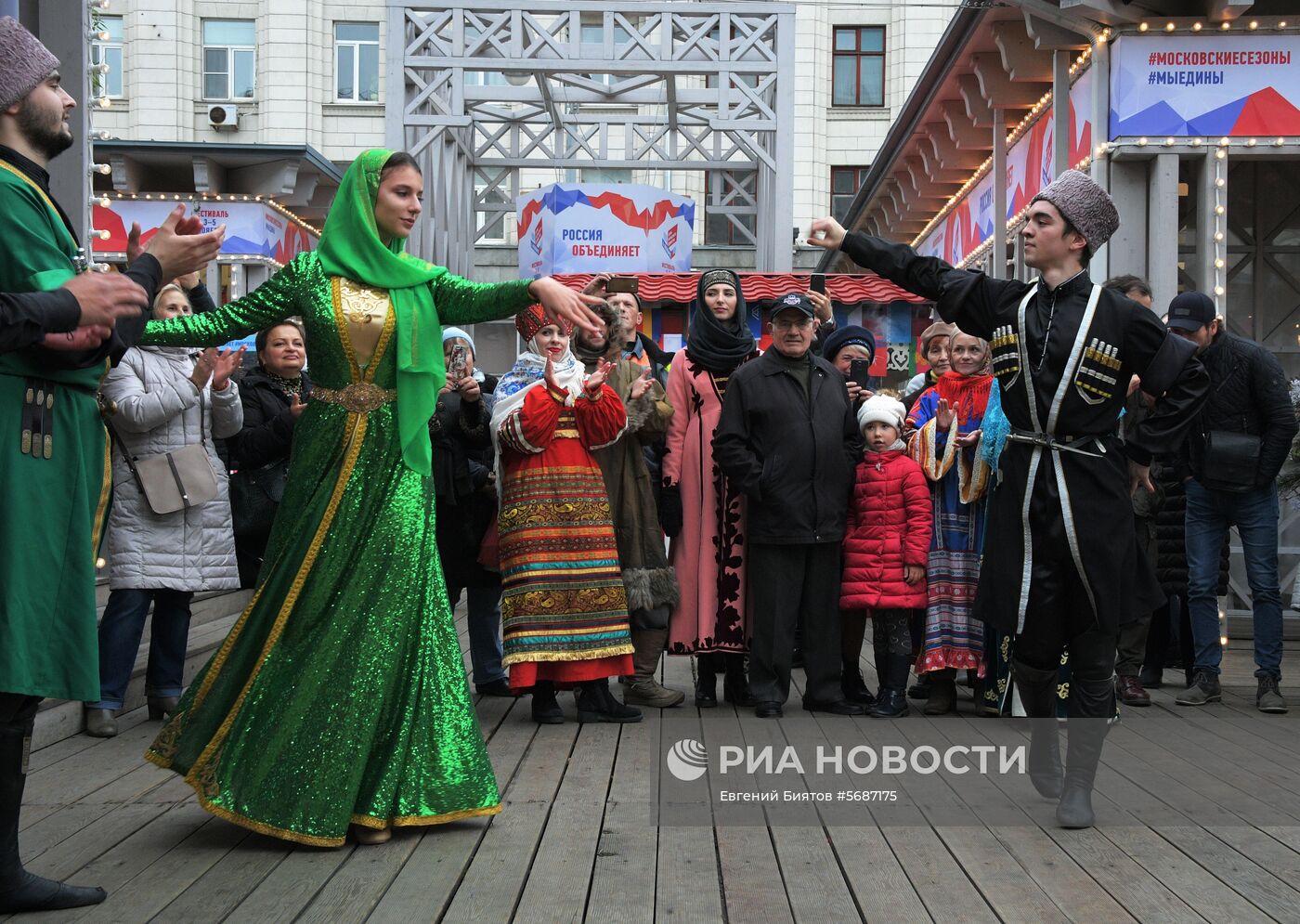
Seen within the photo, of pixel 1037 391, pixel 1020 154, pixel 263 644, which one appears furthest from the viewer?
pixel 1020 154

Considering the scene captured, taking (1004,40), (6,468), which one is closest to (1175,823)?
(6,468)

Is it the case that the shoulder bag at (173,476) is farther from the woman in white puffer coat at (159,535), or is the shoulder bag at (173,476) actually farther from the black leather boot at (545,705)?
the black leather boot at (545,705)

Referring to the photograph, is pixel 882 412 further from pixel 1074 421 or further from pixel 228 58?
pixel 228 58

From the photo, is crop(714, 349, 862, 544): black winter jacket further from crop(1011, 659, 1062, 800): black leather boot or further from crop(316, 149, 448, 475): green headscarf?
crop(316, 149, 448, 475): green headscarf

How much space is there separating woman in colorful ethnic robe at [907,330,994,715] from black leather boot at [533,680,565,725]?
163cm

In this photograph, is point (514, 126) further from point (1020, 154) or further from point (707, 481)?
point (707, 481)

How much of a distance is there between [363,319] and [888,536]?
303 cm

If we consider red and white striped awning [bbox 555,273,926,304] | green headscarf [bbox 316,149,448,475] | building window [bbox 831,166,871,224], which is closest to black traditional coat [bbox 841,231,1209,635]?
green headscarf [bbox 316,149,448,475]

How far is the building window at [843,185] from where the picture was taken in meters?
34.7

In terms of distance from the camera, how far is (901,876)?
157 inches

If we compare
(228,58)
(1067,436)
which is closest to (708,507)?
(1067,436)

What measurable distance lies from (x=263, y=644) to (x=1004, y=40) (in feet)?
26.9

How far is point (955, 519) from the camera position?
6.82 meters

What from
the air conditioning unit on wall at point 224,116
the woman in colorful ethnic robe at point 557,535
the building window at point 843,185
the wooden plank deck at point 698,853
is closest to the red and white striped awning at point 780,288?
the woman in colorful ethnic robe at point 557,535
